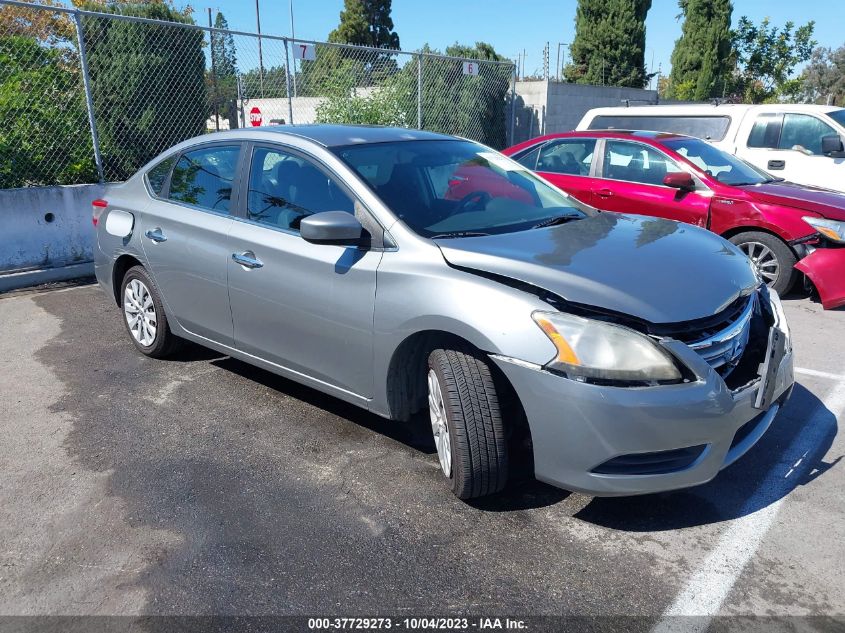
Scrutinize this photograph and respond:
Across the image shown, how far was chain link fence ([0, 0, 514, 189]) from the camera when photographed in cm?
772

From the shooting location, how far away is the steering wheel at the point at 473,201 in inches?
146


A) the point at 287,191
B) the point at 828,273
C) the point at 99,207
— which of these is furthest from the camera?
the point at 828,273

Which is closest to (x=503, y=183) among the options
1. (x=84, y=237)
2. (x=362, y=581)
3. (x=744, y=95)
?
(x=362, y=581)

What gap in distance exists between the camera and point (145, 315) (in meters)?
4.99

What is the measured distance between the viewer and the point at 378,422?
4.11m

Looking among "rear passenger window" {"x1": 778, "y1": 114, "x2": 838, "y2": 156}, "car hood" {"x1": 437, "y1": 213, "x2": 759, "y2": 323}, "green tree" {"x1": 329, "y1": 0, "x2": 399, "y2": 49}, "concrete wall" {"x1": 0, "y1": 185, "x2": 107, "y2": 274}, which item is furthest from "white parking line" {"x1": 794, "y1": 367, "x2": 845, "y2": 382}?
"green tree" {"x1": 329, "y1": 0, "x2": 399, "y2": 49}

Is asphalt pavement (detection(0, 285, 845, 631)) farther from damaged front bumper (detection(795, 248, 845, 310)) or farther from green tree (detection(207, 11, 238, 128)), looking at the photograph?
green tree (detection(207, 11, 238, 128))

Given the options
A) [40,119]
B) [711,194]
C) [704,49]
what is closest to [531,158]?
[711,194]

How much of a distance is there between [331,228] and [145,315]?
92.8 inches

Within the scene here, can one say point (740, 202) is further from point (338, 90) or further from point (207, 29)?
point (338, 90)

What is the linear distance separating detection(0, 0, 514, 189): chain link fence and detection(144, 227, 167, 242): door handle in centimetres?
377

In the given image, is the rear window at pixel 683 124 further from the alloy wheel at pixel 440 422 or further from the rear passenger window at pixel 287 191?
the alloy wheel at pixel 440 422

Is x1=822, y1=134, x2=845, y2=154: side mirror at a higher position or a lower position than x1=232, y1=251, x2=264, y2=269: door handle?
higher

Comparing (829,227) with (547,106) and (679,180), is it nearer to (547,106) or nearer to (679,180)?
(679,180)
